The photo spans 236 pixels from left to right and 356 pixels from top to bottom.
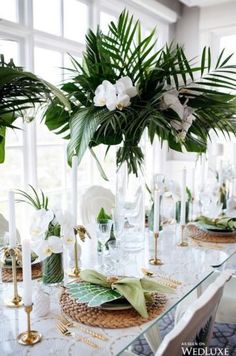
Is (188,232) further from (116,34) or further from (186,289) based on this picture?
(116,34)

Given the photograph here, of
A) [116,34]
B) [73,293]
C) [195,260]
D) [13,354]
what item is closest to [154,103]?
[116,34]

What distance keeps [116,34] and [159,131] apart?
0.52 m

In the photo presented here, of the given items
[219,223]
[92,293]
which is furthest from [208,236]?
[92,293]

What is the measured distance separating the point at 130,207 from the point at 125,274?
0.98 feet

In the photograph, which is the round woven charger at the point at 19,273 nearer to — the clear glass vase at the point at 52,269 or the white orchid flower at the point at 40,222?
the clear glass vase at the point at 52,269

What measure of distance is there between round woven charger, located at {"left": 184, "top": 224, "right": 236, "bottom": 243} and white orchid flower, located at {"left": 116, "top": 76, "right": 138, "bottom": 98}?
0.76 meters

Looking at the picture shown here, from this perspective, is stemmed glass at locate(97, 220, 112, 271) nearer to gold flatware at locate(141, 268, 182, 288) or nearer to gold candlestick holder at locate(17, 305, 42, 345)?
gold flatware at locate(141, 268, 182, 288)

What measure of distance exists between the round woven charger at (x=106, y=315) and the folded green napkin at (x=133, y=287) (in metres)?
0.03

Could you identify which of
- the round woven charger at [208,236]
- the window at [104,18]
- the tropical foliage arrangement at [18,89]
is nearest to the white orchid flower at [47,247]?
the tropical foliage arrangement at [18,89]

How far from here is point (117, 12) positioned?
3461 mm

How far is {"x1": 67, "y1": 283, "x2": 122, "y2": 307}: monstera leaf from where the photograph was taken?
39.2 inches

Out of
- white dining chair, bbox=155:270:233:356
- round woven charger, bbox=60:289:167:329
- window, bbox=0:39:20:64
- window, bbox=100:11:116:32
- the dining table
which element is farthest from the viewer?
window, bbox=100:11:116:32

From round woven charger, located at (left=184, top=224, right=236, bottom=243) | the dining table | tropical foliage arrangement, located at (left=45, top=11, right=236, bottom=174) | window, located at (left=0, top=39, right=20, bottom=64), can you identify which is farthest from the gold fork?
window, located at (left=0, top=39, right=20, bottom=64)

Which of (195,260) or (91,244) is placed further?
(91,244)
